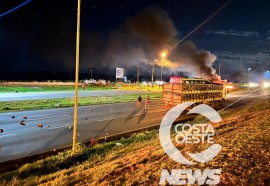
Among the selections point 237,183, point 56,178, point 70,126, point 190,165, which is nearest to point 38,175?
point 56,178

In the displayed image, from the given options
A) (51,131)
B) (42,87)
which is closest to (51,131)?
(51,131)

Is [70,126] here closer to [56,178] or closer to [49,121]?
[49,121]

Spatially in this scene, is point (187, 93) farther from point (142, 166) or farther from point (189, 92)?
point (142, 166)

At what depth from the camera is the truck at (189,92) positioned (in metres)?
21.6

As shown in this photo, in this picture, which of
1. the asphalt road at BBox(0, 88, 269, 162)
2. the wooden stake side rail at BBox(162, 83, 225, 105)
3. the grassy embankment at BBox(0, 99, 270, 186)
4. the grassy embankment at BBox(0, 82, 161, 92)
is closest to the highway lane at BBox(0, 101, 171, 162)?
the asphalt road at BBox(0, 88, 269, 162)

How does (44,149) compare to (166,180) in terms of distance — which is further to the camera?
(44,149)

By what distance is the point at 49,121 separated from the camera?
17234 millimetres

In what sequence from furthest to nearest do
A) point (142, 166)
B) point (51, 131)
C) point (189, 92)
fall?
point (189, 92), point (51, 131), point (142, 166)

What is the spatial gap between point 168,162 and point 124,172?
122cm

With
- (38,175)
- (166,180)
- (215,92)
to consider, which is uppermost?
(215,92)

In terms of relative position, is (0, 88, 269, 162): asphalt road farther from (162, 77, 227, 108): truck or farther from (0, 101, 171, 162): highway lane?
(162, 77, 227, 108): truck

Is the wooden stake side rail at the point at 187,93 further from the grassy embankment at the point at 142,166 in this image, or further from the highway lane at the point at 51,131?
the grassy embankment at the point at 142,166

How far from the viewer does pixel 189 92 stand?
21.9 metres

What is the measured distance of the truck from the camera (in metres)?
21.6
